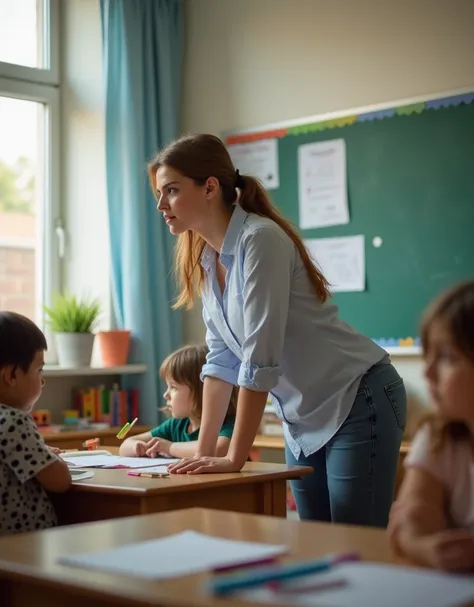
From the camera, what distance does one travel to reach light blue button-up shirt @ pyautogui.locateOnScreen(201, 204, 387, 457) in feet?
7.39

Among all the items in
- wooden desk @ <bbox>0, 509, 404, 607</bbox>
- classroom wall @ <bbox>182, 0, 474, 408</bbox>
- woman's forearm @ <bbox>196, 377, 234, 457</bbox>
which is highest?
classroom wall @ <bbox>182, 0, 474, 408</bbox>

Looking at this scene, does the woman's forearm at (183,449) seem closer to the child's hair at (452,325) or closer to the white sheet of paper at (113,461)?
the white sheet of paper at (113,461)

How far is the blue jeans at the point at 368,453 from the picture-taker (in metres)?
2.24

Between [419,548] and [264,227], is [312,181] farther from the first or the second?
[419,548]

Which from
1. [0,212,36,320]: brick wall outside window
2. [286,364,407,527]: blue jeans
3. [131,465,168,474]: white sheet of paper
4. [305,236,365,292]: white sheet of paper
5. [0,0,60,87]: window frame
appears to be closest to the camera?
[286,364,407,527]: blue jeans

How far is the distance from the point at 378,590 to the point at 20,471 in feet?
3.86

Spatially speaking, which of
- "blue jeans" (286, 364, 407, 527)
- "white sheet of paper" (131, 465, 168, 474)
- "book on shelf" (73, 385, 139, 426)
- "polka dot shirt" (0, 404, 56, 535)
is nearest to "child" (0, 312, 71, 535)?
"polka dot shirt" (0, 404, 56, 535)

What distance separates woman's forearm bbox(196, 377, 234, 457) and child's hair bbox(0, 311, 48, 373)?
0.47m

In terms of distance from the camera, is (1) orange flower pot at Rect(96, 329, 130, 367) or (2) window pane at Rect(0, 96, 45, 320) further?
(2) window pane at Rect(0, 96, 45, 320)

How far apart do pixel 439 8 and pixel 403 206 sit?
762 mm

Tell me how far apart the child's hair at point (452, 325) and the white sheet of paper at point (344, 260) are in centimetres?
264

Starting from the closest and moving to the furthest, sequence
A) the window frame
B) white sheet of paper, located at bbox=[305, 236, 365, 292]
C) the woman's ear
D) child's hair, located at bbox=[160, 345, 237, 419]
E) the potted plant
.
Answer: the woman's ear → child's hair, located at bbox=[160, 345, 237, 419] → white sheet of paper, located at bbox=[305, 236, 365, 292] → the potted plant → the window frame

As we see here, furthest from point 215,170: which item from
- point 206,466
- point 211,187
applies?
point 206,466

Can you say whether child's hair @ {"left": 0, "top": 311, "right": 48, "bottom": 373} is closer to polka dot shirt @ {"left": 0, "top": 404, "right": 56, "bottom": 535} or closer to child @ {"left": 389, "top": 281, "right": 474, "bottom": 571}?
polka dot shirt @ {"left": 0, "top": 404, "right": 56, "bottom": 535}
